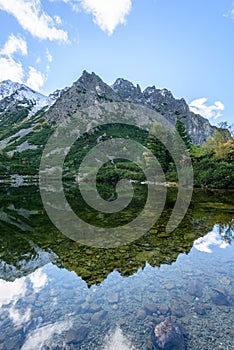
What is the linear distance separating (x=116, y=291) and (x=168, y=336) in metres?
1.98

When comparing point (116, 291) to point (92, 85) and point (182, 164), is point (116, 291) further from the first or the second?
point (92, 85)

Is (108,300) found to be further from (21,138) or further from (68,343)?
(21,138)

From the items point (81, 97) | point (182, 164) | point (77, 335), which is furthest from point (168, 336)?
point (81, 97)

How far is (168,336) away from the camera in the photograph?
3.97 m

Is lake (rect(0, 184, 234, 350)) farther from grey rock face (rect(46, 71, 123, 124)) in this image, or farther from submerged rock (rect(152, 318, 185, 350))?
grey rock face (rect(46, 71, 123, 124))

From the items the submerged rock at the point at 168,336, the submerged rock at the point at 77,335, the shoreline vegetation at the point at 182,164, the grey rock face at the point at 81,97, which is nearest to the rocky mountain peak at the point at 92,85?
the grey rock face at the point at 81,97

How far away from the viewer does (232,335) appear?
4.00 m

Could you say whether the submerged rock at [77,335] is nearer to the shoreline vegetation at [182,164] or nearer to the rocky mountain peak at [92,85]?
the shoreline vegetation at [182,164]

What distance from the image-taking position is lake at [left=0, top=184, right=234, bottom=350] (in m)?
4.11

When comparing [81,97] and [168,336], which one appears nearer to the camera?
[168,336]

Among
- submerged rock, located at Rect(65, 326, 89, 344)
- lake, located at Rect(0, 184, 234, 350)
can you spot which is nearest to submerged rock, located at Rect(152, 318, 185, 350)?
lake, located at Rect(0, 184, 234, 350)

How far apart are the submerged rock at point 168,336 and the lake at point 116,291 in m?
0.10

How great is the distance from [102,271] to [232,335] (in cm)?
375

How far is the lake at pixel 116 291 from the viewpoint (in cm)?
411
